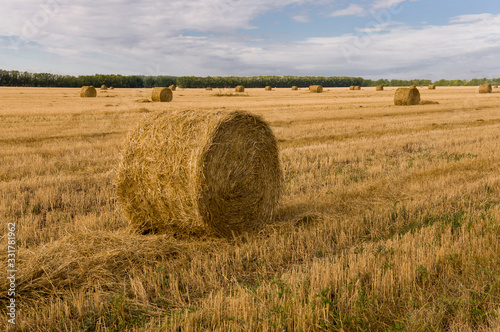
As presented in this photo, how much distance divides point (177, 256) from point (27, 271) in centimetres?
165

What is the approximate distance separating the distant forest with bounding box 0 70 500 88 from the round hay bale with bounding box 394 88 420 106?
205 ft

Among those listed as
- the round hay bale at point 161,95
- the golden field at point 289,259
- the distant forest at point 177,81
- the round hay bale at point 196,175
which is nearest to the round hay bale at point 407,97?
the round hay bale at point 161,95

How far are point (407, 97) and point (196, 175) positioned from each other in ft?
90.8

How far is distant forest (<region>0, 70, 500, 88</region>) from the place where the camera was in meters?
77.5

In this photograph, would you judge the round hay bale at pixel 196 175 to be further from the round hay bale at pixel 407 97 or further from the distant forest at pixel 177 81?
the distant forest at pixel 177 81

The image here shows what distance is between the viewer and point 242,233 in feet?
20.9

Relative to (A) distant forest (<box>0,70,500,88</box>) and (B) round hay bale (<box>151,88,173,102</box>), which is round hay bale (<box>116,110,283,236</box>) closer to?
(B) round hay bale (<box>151,88,173,102</box>)

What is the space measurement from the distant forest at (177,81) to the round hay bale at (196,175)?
8107 centimetres

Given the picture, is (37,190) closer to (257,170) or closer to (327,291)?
(257,170)

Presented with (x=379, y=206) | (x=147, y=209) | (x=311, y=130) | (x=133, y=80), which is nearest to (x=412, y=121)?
(x=311, y=130)

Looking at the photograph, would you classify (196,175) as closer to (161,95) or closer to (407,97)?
(407,97)

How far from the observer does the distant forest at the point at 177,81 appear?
77500 millimetres

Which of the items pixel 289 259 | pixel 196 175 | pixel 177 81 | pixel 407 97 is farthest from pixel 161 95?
pixel 177 81

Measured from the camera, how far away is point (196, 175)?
18.7 ft
